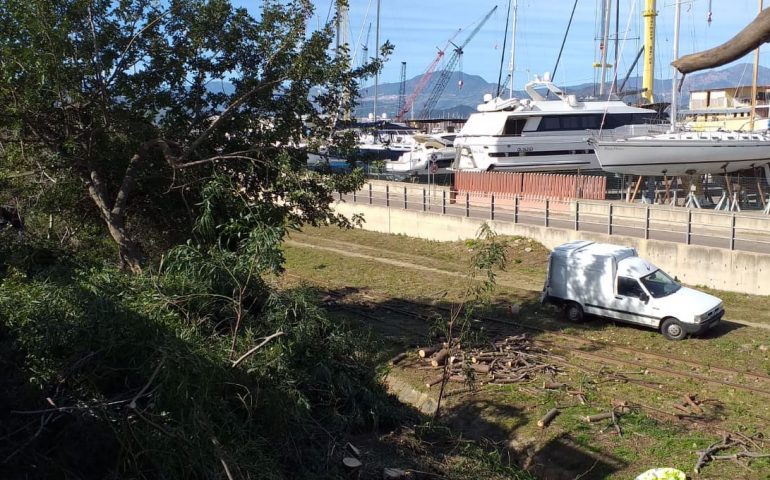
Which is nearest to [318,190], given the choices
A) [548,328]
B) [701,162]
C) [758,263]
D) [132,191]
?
[132,191]

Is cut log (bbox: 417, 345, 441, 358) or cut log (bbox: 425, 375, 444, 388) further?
cut log (bbox: 417, 345, 441, 358)

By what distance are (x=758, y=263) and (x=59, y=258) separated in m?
17.2

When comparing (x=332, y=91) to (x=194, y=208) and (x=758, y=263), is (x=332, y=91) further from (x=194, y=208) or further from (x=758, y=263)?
(x=758, y=263)

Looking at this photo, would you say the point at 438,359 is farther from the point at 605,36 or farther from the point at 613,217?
the point at 605,36

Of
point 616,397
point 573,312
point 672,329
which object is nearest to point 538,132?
point 573,312

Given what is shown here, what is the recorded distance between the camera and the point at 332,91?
14367 millimetres

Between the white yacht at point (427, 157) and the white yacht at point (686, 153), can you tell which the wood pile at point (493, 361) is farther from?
the white yacht at point (427, 157)

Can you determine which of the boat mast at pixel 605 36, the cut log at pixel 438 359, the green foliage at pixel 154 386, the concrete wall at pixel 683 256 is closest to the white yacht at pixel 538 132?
the boat mast at pixel 605 36

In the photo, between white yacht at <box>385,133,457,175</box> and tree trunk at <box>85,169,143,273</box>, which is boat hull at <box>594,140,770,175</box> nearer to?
→ white yacht at <box>385,133,457,175</box>

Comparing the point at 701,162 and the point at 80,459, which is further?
the point at 701,162

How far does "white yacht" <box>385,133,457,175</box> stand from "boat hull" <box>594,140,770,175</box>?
1571 cm

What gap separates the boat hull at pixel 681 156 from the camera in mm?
28609

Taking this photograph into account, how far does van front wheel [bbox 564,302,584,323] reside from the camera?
16.1 meters

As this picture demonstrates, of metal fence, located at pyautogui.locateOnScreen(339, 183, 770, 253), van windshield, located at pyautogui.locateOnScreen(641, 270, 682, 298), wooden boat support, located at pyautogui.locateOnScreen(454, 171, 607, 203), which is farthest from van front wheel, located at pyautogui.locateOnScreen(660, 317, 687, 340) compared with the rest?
wooden boat support, located at pyautogui.locateOnScreen(454, 171, 607, 203)
